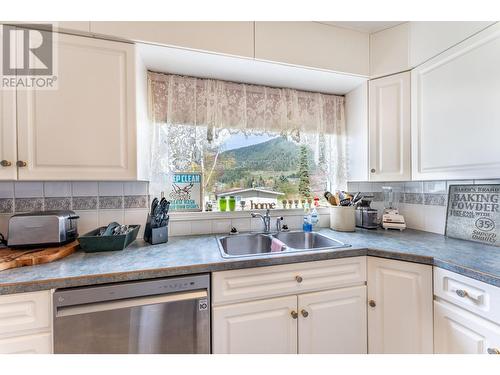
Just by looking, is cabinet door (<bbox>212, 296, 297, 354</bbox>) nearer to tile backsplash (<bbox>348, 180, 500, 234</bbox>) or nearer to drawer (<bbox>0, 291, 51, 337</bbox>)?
drawer (<bbox>0, 291, 51, 337</bbox>)

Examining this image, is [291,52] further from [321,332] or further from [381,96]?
[321,332]

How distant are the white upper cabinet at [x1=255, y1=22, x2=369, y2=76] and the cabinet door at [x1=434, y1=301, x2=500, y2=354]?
1518 mm

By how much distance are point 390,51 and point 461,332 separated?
5.54 ft

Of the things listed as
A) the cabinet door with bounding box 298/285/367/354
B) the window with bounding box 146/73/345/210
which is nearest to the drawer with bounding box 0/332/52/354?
the window with bounding box 146/73/345/210

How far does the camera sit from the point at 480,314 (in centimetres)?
88

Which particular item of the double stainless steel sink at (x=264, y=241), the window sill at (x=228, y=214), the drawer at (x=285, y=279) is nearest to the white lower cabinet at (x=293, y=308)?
the drawer at (x=285, y=279)

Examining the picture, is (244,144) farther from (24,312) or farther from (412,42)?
(24,312)

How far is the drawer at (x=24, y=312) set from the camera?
79 centimetres

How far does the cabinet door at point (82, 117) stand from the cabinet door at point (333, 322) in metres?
1.22

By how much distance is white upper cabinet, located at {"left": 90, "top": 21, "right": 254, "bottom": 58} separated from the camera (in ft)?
3.76

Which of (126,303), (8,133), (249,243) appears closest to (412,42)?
(249,243)

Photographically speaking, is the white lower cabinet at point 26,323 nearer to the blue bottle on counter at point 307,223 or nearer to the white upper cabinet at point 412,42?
the blue bottle on counter at point 307,223
